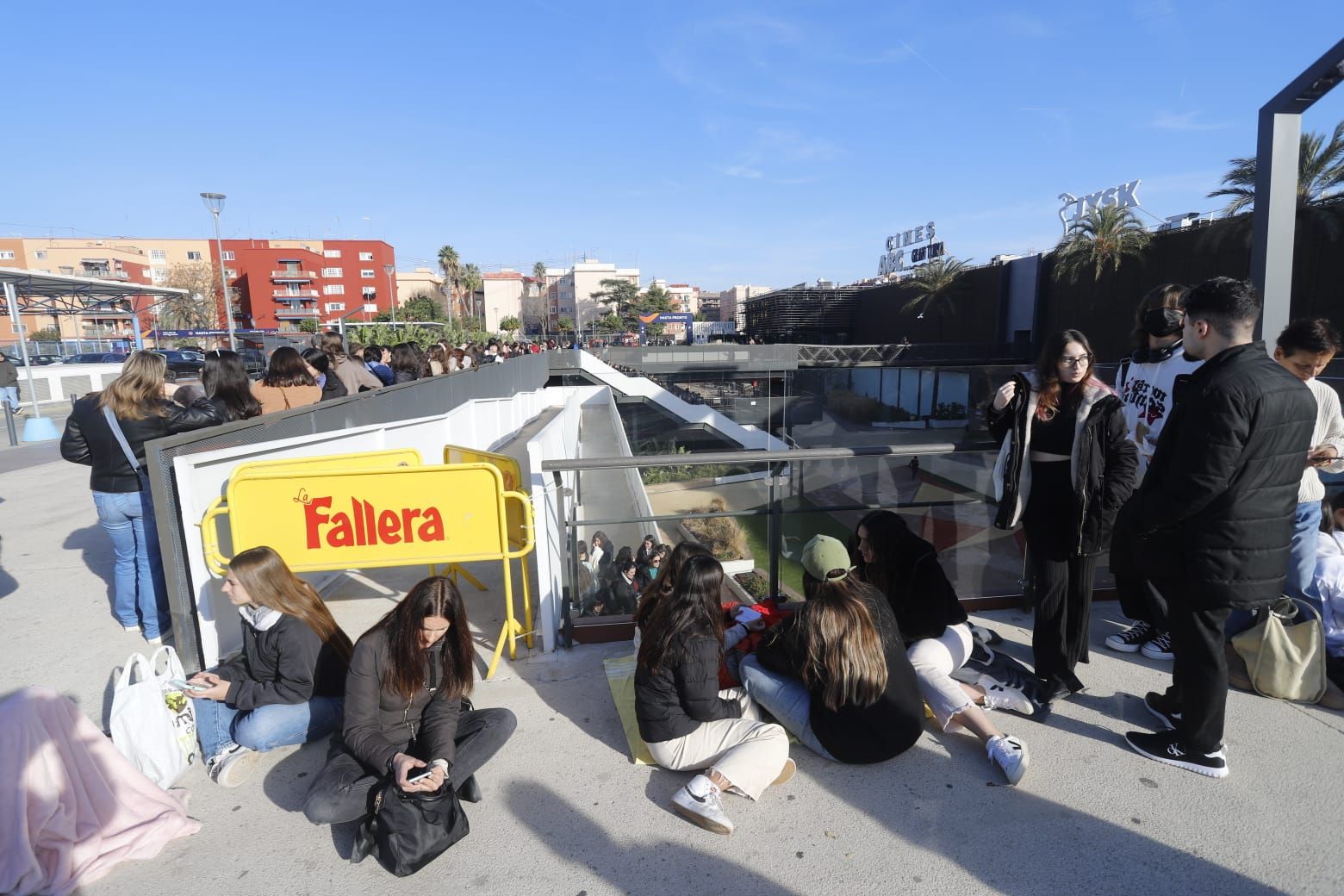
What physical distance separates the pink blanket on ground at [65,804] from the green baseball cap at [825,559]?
2.62 metres

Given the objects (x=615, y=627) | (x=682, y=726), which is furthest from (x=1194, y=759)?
(x=615, y=627)

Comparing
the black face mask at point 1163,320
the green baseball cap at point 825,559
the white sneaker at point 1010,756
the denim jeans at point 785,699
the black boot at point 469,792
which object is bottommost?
the black boot at point 469,792

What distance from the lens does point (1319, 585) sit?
365cm

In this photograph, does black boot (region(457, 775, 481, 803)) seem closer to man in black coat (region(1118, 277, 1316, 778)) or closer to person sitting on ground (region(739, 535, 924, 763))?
person sitting on ground (region(739, 535, 924, 763))

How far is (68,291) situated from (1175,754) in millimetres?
32702

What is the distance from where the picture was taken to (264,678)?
3172mm

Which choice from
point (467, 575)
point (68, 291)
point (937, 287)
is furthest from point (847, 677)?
point (937, 287)

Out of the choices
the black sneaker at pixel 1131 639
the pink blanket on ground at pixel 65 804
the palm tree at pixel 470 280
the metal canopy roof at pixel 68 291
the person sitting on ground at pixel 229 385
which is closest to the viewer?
the pink blanket on ground at pixel 65 804

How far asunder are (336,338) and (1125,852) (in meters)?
9.18

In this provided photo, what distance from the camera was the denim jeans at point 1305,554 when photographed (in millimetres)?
3672

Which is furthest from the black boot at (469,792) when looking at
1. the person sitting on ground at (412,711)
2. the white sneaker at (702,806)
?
the white sneaker at (702,806)

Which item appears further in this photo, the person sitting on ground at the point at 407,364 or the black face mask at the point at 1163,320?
the person sitting on ground at the point at 407,364

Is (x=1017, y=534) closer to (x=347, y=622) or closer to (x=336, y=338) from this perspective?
(x=347, y=622)

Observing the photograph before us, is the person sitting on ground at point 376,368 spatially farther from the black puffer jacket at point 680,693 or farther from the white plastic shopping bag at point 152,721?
the black puffer jacket at point 680,693
